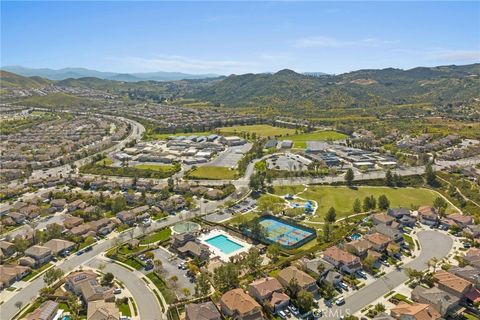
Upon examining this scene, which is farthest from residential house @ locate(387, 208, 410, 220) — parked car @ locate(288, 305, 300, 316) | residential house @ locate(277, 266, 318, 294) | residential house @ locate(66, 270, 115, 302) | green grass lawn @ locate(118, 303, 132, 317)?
residential house @ locate(66, 270, 115, 302)

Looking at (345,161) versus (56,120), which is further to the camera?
(56,120)

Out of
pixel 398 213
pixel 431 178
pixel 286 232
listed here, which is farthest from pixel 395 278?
pixel 431 178

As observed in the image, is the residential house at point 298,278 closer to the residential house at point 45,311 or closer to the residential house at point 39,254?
the residential house at point 45,311

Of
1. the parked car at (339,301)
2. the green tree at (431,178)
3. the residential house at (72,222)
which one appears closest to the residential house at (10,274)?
the residential house at (72,222)

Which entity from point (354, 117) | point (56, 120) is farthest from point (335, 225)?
point (56, 120)

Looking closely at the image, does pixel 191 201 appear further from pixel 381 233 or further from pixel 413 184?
pixel 413 184
